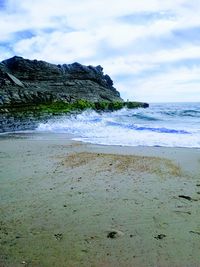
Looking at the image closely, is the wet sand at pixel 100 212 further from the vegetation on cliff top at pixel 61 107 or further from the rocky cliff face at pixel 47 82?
the rocky cliff face at pixel 47 82

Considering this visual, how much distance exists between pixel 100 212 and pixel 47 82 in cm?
4443

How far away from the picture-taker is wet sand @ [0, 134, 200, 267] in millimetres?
3982

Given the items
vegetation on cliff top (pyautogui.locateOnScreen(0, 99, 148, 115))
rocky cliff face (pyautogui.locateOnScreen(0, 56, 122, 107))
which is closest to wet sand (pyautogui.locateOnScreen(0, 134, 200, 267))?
vegetation on cliff top (pyautogui.locateOnScreen(0, 99, 148, 115))

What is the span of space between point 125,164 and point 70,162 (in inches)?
58.5

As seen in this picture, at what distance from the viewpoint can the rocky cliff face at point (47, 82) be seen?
3791cm

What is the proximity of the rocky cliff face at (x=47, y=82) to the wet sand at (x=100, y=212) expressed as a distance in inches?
1085

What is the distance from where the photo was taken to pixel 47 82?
1908 inches

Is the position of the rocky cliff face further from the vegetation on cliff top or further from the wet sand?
the wet sand

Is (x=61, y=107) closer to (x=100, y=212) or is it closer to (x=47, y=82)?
(x=47, y=82)

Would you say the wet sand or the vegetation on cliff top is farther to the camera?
the vegetation on cliff top

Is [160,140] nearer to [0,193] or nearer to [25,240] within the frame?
[0,193]

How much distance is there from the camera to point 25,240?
4352 mm

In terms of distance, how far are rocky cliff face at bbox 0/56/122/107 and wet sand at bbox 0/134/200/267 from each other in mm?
27547

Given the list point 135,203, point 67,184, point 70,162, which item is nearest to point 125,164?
point 70,162
